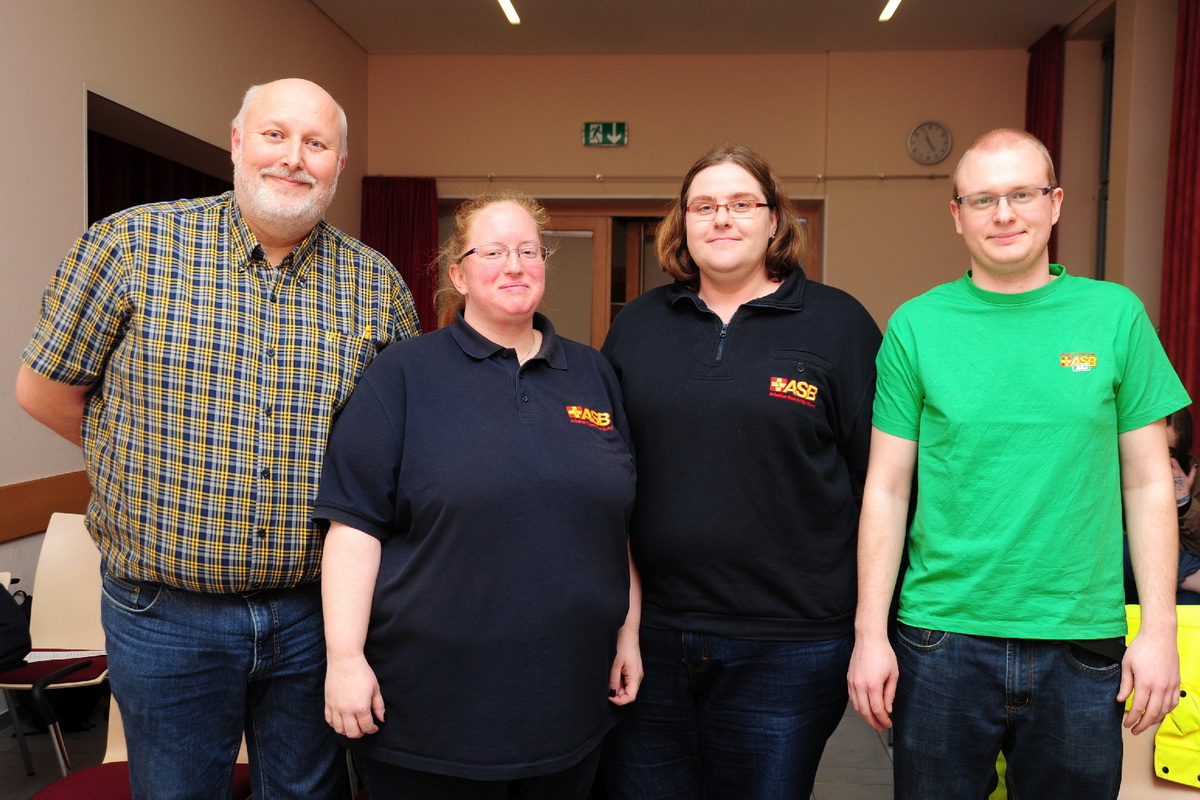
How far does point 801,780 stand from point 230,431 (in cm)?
125

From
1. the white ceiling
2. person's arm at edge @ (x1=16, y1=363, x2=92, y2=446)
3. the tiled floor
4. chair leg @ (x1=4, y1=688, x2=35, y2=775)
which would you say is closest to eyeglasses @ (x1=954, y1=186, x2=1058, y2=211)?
person's arm at edge @ (x1=16, y1=363, x2=92, y2=446)

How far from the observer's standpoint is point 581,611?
4.90 feet

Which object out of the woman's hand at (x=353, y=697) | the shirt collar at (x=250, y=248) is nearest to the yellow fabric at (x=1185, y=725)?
the woman's hand at (x=353, y=697)

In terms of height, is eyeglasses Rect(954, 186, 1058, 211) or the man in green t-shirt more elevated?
eyeglasses Rect(954, 186, 1058, 211)

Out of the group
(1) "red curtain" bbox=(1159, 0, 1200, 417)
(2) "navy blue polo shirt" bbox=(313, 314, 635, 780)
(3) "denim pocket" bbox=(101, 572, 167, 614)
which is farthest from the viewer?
(1) "red curtain" bbox=(1159, 0, 1200, 417)

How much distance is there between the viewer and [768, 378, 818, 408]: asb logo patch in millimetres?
1640

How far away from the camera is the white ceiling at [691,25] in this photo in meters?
6.07

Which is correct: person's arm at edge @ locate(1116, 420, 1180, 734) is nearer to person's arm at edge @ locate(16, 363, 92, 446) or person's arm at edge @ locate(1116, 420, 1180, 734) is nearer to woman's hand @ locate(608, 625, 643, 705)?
woman's hand @ locate(608, 625, 643, 705)

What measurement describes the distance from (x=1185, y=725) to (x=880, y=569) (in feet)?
3.22

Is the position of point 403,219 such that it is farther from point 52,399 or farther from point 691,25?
point 52,399

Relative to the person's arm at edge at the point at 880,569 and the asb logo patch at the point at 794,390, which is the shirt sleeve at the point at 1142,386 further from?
the asb logo patch at the point at 794,390

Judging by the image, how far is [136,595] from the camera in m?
1.56

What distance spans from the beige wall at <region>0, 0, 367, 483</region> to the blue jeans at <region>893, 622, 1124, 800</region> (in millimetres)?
3584

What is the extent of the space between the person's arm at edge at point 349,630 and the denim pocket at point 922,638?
3.02 feet
